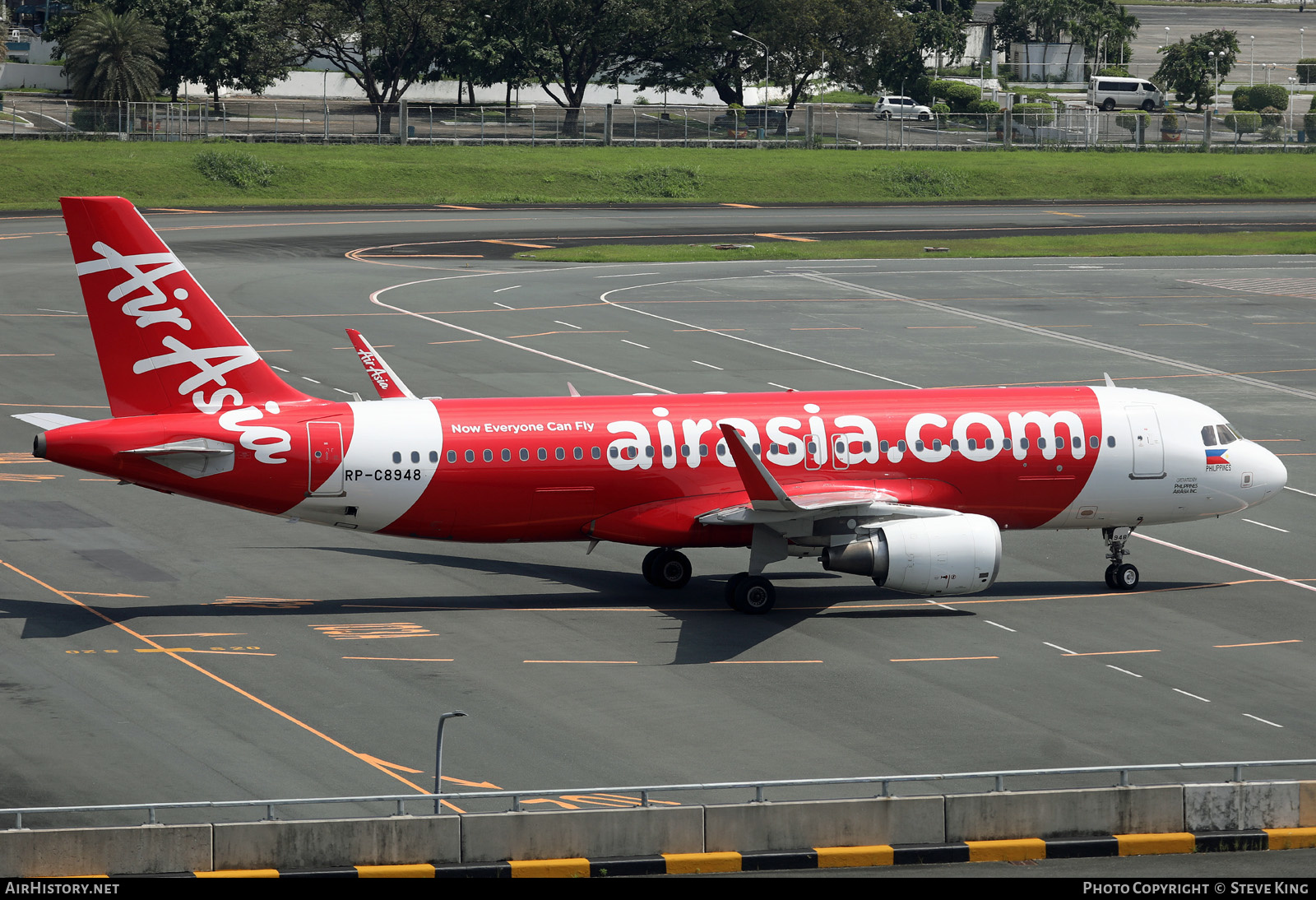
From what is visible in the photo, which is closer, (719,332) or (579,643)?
(579,643)

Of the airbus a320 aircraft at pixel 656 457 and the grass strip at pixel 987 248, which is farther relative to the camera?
the grass strip at pixel 987 248

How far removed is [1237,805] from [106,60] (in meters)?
141

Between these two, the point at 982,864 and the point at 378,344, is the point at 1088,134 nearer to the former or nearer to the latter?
the point at 378,344

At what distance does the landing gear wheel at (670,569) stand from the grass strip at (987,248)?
65.4m

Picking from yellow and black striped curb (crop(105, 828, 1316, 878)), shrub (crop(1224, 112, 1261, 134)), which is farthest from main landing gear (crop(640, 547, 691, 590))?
Result: shrub (crop(1224, 112, 1261, 134))

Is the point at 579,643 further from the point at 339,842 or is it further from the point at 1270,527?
the point at 1270,527

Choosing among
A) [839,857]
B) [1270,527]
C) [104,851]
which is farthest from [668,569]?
[104,851]

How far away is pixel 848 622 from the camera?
136 feet

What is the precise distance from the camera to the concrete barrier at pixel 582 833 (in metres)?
25.1

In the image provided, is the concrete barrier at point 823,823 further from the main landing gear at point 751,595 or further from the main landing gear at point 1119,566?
the main landing gear at point 1119,566

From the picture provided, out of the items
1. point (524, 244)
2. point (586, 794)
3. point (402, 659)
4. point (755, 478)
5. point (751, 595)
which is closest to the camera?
point (586, 794)

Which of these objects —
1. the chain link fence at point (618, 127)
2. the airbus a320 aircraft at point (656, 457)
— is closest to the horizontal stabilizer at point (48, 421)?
the airbus a320 aircraft at point (656, 457)

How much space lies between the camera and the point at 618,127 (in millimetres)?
165250

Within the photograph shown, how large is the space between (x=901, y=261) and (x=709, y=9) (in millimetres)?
75156
